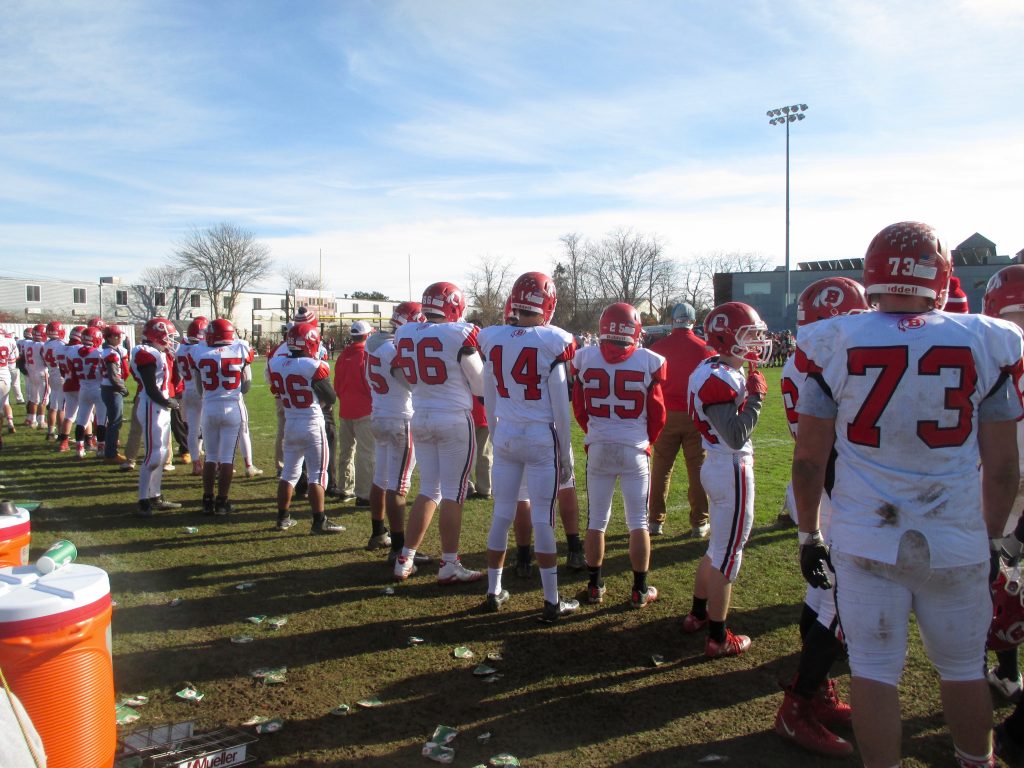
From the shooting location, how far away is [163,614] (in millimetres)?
5531

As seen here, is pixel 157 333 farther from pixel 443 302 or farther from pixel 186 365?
pixel 443 302

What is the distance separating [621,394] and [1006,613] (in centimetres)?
271

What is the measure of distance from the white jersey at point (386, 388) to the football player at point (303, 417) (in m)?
0.98

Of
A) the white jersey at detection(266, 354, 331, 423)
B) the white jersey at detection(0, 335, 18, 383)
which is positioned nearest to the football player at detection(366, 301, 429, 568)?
the white jersey at detection(266, 354, 331, 423)

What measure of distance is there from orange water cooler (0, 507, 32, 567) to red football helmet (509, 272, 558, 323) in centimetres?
354

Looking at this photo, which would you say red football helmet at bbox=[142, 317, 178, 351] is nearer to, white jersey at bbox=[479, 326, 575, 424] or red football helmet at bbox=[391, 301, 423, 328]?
red football helmet at bbox=[391, 301, 423, 328]

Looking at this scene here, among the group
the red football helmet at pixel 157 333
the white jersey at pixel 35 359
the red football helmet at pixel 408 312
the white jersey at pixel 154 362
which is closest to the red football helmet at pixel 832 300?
the red football helmet at pixel 408 312

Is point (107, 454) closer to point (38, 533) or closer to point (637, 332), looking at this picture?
point (38, 533)

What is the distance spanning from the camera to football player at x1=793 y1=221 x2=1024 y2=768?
261 centimetres

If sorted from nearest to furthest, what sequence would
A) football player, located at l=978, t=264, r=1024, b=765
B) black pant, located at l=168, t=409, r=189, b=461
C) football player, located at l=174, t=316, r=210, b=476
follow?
football player, located at l=978, t=264, r=1024, b=765 → football player, located at l=174, t=316, r=210, b=476 → black pant, located at l=168, t=409, r=189, b=461

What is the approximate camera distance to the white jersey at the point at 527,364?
5.29 meters

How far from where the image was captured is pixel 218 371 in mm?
8344

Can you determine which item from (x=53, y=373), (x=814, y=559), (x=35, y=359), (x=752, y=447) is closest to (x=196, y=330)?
(x=53, y=373)

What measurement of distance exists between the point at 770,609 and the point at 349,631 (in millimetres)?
3246
